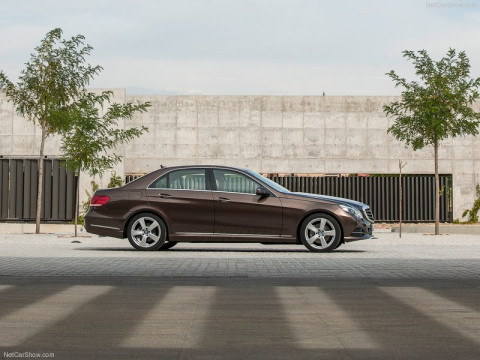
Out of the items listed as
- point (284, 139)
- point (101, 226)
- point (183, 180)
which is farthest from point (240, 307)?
point (284, 139)

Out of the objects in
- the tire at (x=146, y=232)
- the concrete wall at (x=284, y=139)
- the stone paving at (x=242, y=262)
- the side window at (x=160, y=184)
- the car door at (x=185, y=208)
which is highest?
the concrete wall at (x=284, y=139)

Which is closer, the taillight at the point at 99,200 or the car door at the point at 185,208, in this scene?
the car door at the point at 185,208

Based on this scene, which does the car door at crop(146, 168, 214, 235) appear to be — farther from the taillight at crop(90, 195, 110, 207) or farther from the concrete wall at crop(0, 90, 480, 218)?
the concrete wall at crop(0, 90, 480, 218)

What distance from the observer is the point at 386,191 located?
33062 millimetres

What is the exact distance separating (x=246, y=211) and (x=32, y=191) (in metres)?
13.1

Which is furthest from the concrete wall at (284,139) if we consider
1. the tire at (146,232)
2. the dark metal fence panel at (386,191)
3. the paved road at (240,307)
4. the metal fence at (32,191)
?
the paved road at (240,307)

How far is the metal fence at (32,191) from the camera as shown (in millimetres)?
27312

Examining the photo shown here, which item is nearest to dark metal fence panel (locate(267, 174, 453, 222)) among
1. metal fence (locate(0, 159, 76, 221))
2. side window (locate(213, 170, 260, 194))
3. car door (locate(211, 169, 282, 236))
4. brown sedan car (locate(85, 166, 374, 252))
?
metal fence (locate(0, 159, 76, 221))

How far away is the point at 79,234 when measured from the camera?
83.3ft

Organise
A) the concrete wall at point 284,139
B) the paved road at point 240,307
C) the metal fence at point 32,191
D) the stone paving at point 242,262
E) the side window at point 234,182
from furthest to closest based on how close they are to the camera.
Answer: the concrete wall at point 284,139
the metal fence at point 32,191
the side window at point 234,182
the stone paving at point 242,262
the paved road at point 240,307

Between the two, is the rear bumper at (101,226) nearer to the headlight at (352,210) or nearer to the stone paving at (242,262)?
the stone paving at (242,262)

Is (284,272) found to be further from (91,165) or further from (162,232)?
(91,165)

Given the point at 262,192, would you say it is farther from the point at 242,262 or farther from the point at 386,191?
the point at 386,191

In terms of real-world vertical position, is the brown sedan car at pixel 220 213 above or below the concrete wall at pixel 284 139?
below
